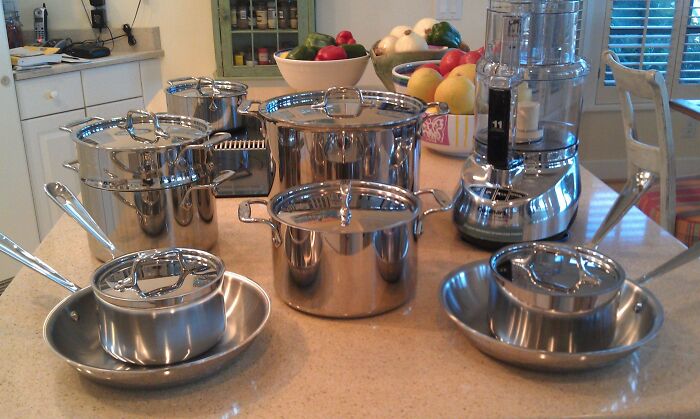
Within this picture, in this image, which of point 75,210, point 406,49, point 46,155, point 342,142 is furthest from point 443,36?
point 46,155

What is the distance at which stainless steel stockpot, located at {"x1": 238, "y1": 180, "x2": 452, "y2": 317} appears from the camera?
0.82m

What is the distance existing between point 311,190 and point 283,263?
0.37 ft

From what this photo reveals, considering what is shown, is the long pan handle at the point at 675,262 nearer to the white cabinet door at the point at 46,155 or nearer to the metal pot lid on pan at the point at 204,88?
the metal pot lid on pan at the point at 204,88

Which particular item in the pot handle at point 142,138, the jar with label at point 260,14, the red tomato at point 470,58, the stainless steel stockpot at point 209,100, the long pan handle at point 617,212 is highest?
the jar with label at point 260,14

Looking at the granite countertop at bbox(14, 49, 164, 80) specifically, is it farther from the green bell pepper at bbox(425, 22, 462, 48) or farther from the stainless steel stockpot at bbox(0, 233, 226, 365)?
the stainless steel stockpot at bbox(0, 233, 226, 365)

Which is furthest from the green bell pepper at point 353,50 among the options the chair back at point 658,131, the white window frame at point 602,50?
the white window frame at point 602,50

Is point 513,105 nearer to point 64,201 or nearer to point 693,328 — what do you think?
point 693,328

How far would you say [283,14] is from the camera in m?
3.18

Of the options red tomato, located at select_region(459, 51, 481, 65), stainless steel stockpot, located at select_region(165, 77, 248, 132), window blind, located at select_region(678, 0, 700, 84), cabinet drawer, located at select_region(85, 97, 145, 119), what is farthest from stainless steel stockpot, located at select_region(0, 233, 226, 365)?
window blind, located at select_region(678, 0, 700, 84)

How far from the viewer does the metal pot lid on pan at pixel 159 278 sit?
0.74 m

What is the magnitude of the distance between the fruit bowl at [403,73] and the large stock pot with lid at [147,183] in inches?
27.9

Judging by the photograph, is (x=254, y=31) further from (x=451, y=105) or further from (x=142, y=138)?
(x=142, y=138)

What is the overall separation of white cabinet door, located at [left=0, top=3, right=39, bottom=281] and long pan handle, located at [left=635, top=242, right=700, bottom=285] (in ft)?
8.29

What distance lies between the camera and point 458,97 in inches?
55.9
